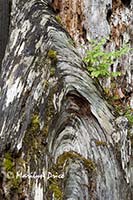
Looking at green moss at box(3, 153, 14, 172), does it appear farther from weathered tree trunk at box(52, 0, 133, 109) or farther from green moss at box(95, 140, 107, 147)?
weathered tree trunk at box(52, 0, 133, 109)

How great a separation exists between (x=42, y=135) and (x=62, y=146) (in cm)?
15

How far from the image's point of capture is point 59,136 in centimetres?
266

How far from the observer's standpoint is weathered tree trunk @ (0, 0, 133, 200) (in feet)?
8.36

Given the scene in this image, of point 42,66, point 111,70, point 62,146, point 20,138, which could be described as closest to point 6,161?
point 20,138

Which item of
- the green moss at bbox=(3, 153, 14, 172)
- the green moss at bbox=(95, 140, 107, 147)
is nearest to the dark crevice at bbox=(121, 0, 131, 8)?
the green moss at bbox=(95, 140, 107, 147)

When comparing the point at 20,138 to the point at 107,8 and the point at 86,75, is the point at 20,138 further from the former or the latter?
the point at 107,8

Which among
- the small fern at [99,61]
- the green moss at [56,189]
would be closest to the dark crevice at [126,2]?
the small fern at [99,61]

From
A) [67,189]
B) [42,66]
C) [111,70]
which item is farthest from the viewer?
[111,70]

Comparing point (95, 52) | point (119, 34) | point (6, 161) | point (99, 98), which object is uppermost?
point (119, 34)

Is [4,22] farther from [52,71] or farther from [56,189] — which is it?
[56,189]

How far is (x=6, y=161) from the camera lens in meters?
2.74

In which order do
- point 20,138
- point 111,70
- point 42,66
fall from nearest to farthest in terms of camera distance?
point 20,138 → point 42,66 → point 111,70

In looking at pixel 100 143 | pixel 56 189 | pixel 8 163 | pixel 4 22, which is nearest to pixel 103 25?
pixel 4 22

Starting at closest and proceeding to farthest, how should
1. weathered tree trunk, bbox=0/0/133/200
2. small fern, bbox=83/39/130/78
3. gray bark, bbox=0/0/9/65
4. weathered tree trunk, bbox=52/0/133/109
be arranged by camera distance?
weathered tree trunk, bbox=0/0/133/200, small fern, bbox=83/39/130/78, weathered tree trunk, bbox=52/0/133/109, gray bark, bbox=0/0/9/65
